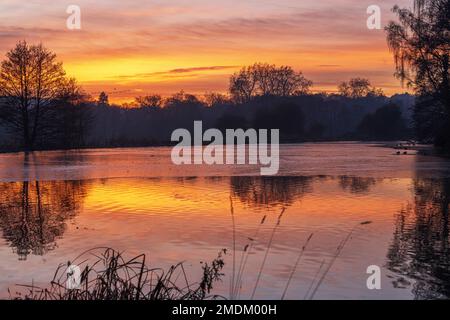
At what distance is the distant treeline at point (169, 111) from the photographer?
171 ft

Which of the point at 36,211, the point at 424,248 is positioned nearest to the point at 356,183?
the point at 424,248

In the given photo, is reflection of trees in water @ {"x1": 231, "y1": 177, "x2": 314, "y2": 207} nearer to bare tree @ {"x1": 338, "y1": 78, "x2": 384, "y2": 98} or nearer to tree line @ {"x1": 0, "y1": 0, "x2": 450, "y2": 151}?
tree line @ {"x1": 0, "y1": 0, "x2": 450, "y2": 151}

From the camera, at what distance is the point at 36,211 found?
14844 mm

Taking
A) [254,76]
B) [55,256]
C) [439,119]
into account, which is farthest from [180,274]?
[254,76]

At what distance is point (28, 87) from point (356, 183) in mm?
38877

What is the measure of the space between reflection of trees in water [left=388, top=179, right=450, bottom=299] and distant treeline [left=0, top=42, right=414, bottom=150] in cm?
3928

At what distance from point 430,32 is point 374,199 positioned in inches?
1042

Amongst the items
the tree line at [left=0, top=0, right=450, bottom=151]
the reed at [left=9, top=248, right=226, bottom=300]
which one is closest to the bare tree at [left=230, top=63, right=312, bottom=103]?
the tree line at [left=0, top=0, right=450, bottom=151]

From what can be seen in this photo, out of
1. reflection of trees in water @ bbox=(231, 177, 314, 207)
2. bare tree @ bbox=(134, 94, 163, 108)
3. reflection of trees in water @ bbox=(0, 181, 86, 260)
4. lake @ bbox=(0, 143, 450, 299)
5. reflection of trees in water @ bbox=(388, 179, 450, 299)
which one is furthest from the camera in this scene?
bare tree @ bbox=(134, 94, 163, 108)

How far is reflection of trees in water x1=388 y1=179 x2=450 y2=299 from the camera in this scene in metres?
7.72

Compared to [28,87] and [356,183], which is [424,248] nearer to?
[356,183]

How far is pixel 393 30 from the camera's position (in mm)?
41688

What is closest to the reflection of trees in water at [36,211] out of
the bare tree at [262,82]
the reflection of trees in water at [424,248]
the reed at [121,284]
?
the reed at [121,284]

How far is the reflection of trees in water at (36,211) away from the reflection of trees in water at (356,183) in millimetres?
9310
